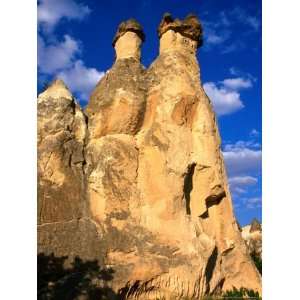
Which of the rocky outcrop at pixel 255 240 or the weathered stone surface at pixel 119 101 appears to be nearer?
the weathered stone surface at pixel 119 101

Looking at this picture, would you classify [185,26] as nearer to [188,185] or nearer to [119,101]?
[119,101]

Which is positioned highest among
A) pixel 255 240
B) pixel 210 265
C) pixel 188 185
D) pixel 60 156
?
pixel 60 156

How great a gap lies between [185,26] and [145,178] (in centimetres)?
499

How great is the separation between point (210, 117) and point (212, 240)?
139 inches

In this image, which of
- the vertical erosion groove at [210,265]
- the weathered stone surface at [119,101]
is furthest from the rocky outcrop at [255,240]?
the weathered stone surface at [119,101]

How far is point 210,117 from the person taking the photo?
530 inches

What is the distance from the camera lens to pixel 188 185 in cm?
1284

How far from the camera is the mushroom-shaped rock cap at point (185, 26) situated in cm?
1371

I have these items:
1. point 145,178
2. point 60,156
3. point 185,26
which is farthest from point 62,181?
point 185,26

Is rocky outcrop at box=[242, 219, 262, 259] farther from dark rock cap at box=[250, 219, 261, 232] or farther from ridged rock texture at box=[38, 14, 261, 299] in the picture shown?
ridged rock texture at box=[38, 14, 261, 299]

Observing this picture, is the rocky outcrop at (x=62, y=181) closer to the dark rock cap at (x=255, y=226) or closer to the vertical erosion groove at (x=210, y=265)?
the vertical erosion groove at (x=210, y=265)

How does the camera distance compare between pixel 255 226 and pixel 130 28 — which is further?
pixel 255 226

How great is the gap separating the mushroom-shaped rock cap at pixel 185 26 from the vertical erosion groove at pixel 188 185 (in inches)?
162
